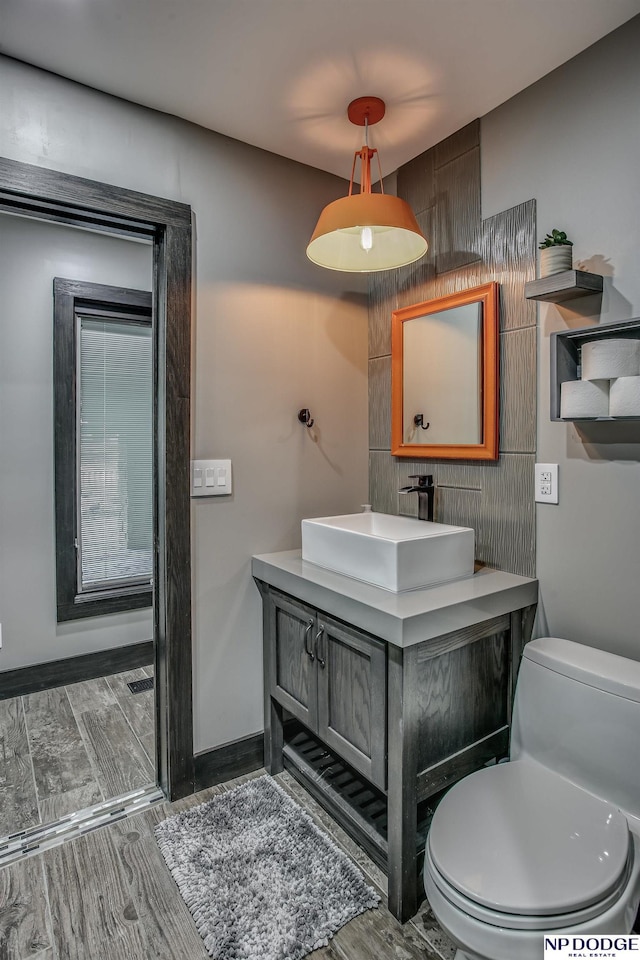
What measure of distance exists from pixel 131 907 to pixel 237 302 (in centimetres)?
205

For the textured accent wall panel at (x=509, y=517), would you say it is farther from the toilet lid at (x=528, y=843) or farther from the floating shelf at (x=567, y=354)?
the toilet lid at (x=528, y=843)

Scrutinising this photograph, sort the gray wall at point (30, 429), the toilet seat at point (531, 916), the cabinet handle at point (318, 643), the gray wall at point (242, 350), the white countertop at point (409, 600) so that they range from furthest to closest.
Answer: the gray wall at point (30, 429) → the gray wall at point (242, 350) → the cabinet handle at point (318, 643) → the white countertop at point (409, 600) → the toilet seat at point (531, 916)

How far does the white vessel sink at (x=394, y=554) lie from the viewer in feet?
5.41

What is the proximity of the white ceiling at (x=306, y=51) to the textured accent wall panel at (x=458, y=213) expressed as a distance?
158mm

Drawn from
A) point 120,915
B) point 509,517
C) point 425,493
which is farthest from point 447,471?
point 120,915

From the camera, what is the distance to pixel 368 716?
1.61 m

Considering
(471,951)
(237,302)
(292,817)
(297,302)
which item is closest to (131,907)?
(292,817)

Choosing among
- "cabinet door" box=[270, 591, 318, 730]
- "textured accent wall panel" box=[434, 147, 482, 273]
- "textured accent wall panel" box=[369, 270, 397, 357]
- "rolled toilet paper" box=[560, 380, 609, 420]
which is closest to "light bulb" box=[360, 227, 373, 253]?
"textured accent wall panel" box=[434, 147, 482, 273]

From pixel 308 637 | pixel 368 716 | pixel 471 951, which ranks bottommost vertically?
pixel 471 951

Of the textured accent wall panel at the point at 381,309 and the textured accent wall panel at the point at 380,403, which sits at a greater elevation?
the textured accent wall panel at the point at 381,309

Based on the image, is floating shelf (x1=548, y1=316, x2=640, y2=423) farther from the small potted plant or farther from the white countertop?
the white countertop

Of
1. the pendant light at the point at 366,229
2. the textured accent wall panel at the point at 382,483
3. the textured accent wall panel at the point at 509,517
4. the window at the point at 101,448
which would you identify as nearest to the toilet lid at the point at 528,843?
the textured accent wall panel at the point at 509,517

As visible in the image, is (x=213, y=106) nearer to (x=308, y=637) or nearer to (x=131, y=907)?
(x=308, y=637)

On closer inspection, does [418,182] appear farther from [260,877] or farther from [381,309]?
[260,877]
